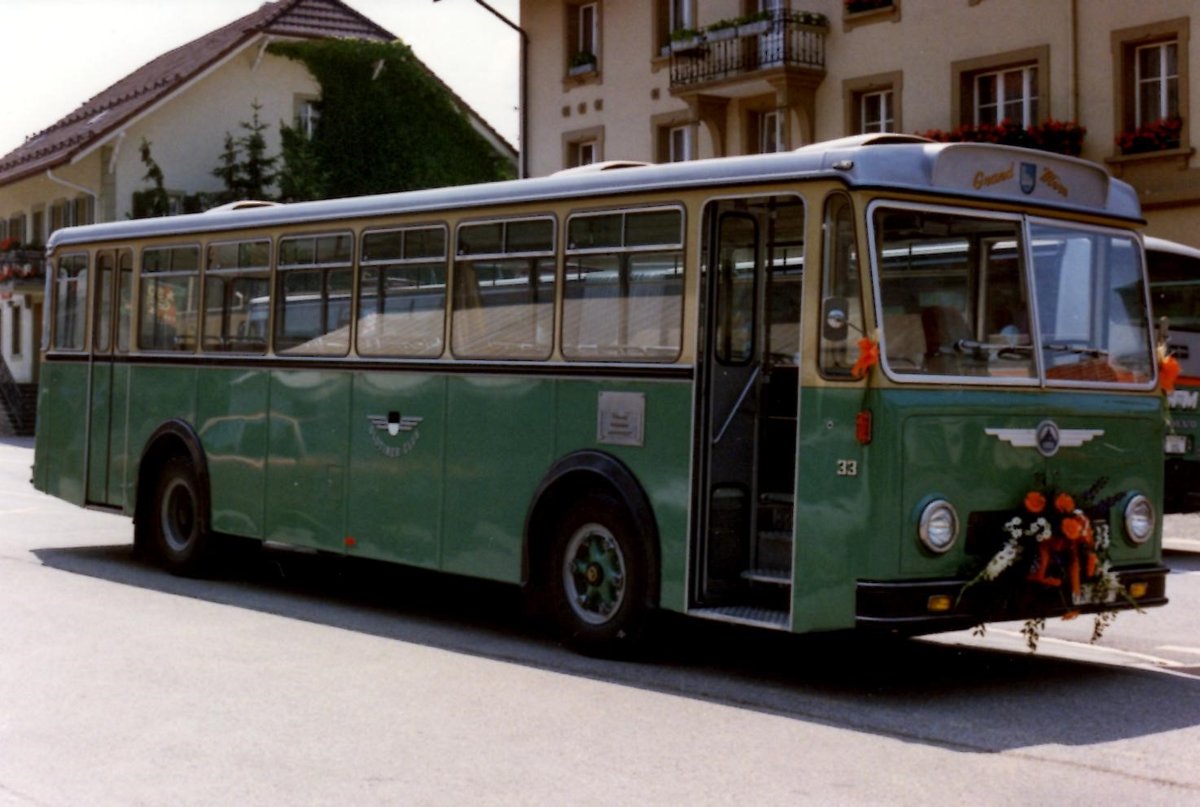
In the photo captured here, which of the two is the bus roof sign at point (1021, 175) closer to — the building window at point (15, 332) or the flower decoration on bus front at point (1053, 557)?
the flower decoration on bus front at point (1053, 557)

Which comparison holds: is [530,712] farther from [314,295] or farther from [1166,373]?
[314,295]

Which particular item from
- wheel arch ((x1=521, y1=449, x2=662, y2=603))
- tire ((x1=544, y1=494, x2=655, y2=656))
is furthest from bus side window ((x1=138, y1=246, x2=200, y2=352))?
tire ((x1=544, y1=494, x2=655, y2=656))

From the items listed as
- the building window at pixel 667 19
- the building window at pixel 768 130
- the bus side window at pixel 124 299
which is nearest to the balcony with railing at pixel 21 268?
the building window at pixel 667 19

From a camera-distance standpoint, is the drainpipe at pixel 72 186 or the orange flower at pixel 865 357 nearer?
the orange flower at pixel 865 357

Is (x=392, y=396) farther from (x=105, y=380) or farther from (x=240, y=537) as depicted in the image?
(x=105, y=380)

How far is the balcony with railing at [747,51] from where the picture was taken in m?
31.0

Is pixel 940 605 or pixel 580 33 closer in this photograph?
pixel 940 605

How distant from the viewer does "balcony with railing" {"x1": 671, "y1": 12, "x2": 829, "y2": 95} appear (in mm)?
31000

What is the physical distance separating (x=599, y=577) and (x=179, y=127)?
42.2 m

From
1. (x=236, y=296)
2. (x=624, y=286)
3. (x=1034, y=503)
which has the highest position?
(x=236, y=296)

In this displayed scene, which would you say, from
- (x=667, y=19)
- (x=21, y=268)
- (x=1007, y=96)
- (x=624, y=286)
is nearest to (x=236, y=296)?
(x=624, y=286)

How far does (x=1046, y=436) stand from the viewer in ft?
31.4

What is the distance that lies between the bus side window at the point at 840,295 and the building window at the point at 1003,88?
19.0 meters

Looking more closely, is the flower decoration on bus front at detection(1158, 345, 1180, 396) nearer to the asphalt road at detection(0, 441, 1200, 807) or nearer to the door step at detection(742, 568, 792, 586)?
the asphalt road at detection(0, 441, 1200, 807)
